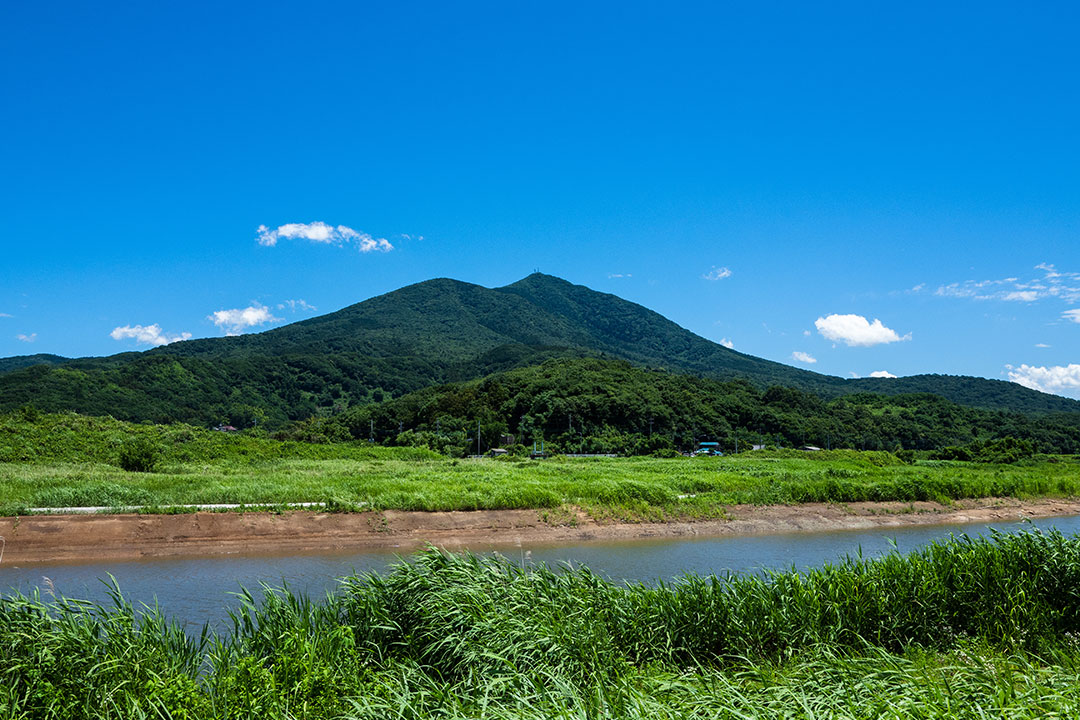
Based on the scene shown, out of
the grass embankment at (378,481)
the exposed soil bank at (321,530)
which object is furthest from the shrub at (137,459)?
the exposed soil bank at (321,530)

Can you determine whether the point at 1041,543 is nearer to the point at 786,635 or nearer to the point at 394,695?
the point at 786,635

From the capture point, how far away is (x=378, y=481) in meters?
27.4

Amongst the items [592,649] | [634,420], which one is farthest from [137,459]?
[634,420]

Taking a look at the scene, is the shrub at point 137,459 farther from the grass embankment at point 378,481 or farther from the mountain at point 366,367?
the mountain at point 366,367

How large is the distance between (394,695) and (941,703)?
4643 millimetres

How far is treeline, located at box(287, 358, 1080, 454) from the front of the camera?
234 feet

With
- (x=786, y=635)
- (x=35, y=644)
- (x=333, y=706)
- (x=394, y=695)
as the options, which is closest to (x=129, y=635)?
(x=35, y=644)

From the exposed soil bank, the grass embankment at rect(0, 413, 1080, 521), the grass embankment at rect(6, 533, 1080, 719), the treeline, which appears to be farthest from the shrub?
the treeline

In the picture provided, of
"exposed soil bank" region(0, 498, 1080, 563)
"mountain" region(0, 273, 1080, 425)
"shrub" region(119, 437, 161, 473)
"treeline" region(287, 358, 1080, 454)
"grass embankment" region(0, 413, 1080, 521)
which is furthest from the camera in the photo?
"mountain" region(0, 273, 1080, 425)

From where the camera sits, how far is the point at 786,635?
867cm

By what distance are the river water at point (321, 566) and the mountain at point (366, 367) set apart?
6790cm

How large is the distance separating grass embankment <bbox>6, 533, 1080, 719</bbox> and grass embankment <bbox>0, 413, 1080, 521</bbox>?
15232 mm

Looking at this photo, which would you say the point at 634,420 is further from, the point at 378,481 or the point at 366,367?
the point at 366,367

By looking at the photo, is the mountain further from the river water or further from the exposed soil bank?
the river water
